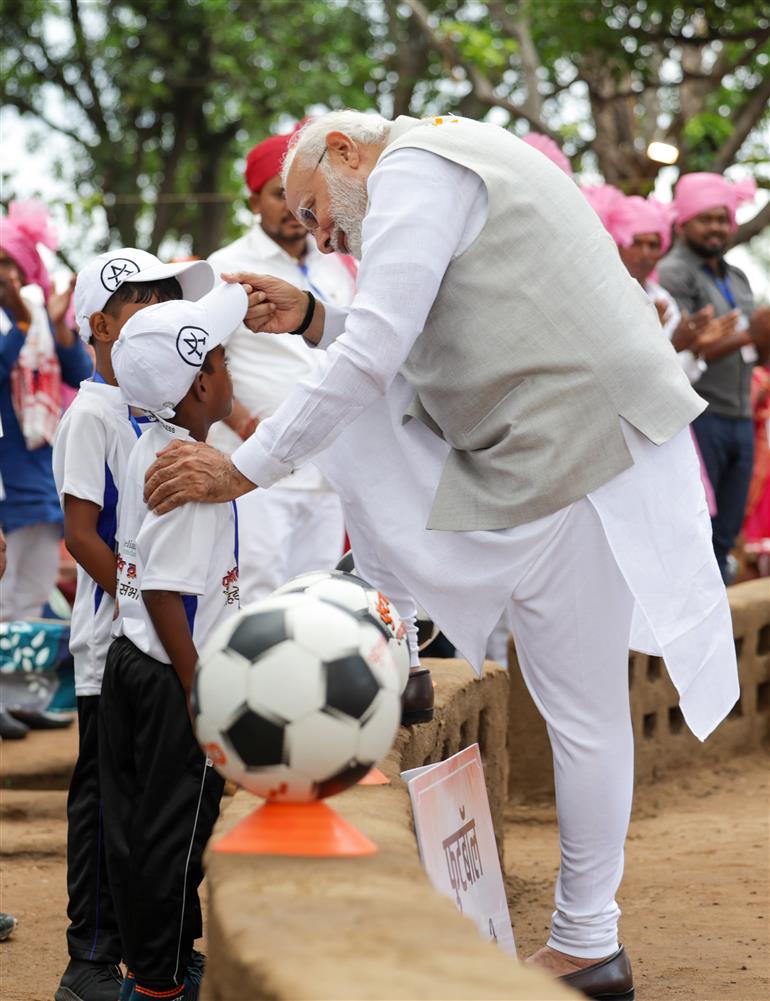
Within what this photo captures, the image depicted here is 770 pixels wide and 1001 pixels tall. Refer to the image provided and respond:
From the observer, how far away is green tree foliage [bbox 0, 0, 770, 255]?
12.1 meters

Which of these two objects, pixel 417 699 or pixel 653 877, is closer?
pixel 417 699

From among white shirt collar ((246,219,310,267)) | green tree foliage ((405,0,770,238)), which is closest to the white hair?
white shirt collar ((246,219,310,267))

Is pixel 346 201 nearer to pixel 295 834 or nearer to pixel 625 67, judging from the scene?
pixel 295 834

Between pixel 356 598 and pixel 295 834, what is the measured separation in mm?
527

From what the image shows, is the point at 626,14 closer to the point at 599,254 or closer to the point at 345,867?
the point at 599,254

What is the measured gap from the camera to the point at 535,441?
320 cm

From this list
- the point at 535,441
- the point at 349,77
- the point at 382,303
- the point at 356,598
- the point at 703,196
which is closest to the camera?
the point at 356,598

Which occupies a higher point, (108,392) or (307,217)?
(307,217)

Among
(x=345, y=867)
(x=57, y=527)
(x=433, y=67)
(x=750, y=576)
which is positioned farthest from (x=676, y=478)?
(x=433, y=67)

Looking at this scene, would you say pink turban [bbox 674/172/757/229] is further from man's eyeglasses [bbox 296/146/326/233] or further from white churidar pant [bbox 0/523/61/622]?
man's eyeglasses [bbox 296/146/326/233]

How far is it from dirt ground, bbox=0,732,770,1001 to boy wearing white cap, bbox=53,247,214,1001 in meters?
0.37

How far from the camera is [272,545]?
554cm

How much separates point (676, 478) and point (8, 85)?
1760 centimetres

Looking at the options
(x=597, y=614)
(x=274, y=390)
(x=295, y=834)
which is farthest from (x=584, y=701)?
(x=274, y=390)
